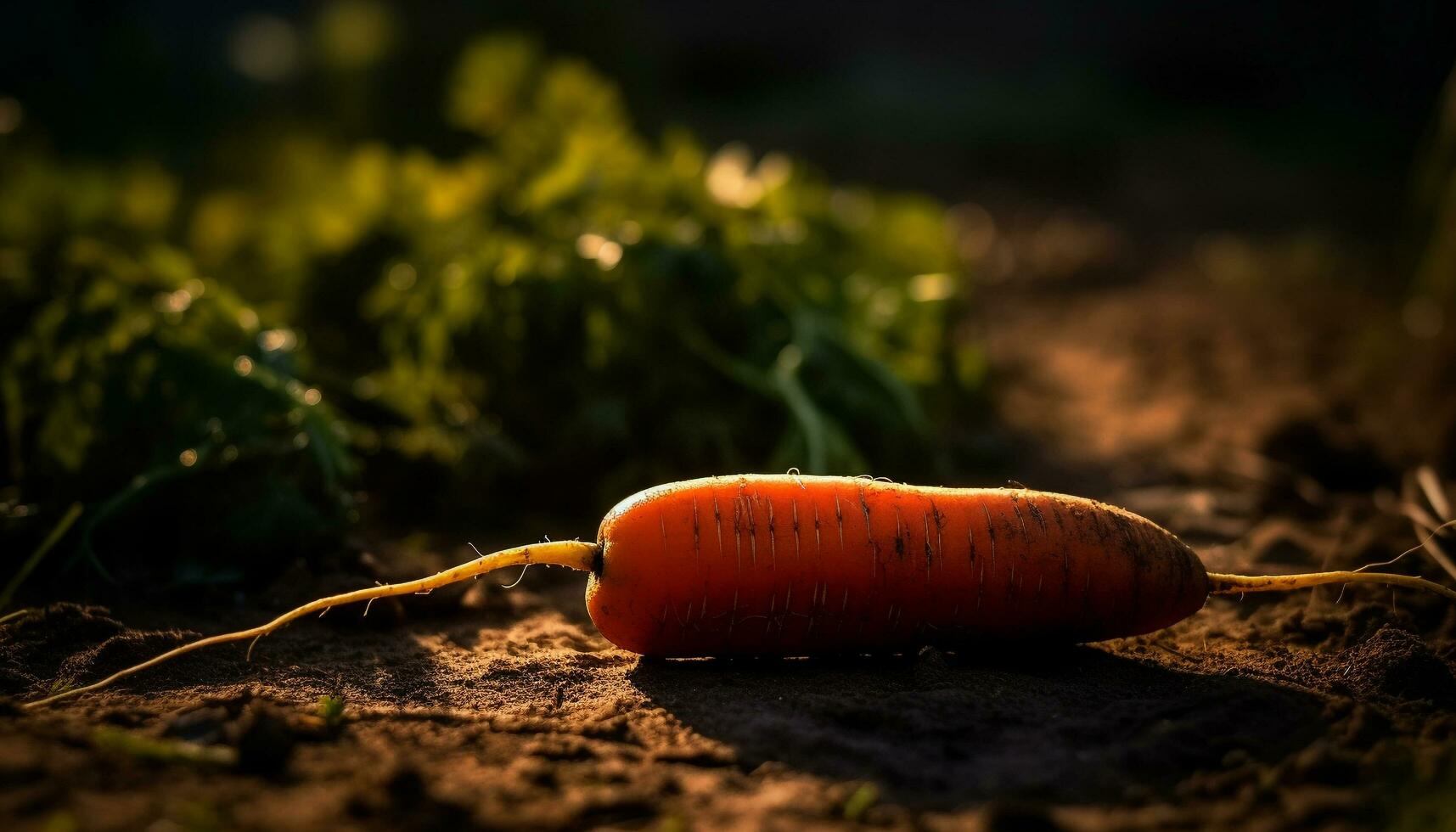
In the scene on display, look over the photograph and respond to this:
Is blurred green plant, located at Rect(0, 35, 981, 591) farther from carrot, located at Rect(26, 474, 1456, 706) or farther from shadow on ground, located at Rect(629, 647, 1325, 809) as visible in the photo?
shadow on ground, located at Rect(629, 647, 1325, 809)

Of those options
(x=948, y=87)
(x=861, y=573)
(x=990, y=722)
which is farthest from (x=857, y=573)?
(x=948, y=87)

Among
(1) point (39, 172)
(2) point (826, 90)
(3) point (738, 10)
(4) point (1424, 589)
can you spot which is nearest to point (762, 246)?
(4) point (1424, 589)

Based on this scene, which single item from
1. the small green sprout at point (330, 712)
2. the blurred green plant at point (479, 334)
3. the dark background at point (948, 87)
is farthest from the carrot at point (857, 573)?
the dark background at point (948, 87)

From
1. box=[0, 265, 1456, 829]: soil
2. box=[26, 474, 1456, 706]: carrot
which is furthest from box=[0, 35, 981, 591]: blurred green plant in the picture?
box=[26, 474, 1456, 706]: carrot

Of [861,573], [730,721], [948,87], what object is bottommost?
[730,721]

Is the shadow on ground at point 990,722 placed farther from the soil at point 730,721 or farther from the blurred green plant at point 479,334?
the blurred green plant at point 479,334

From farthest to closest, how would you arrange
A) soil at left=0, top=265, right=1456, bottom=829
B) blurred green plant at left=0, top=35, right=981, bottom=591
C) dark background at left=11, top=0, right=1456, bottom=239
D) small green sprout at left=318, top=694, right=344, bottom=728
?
dark background at left=11, top=0, right=1456, bottom=239, blurred green plant at left=0, top=35, right=981, bottom=591, small green sprout at left=318, top=694, right=344, bottom=728, soil at left=0, top=265, right=1456, bottom=829

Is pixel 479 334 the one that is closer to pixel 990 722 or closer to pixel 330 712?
pixel 330 712
